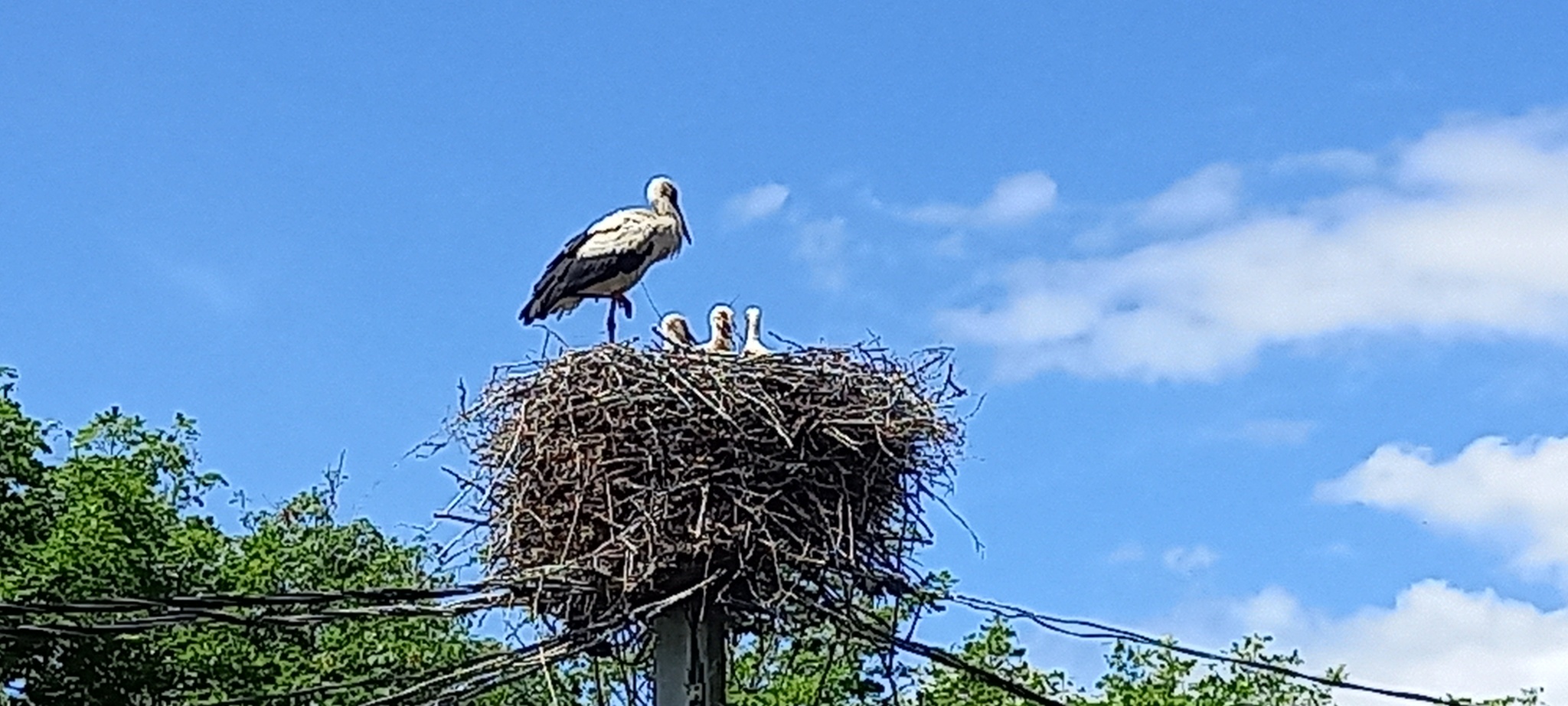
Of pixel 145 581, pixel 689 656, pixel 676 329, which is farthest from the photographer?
pixel 145 581

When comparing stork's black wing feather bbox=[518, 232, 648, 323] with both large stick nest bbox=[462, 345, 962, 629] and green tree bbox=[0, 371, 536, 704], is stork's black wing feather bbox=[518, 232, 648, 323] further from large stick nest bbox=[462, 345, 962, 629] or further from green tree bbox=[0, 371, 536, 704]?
green tree bbox=[0, 371, 536, 704]

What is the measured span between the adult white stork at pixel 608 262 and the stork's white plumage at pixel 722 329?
0.36 meters

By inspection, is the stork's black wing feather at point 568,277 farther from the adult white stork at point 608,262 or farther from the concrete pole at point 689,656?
the concrete pole at point 689,656

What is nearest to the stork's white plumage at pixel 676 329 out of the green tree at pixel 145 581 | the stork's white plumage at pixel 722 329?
the stork's white plumage at pixel 722 329

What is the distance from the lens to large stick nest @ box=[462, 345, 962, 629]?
745 cm

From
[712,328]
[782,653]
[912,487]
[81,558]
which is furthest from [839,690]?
[912,487]

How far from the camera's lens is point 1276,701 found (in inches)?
760

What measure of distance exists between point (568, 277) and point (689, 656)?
2518 millimetres

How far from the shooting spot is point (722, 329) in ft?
31.4

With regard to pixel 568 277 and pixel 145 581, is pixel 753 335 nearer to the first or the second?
pixel 568 277

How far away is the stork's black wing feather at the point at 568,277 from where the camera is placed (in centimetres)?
955

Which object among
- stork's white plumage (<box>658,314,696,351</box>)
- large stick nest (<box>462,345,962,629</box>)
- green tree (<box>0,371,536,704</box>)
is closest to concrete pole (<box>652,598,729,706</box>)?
large stick nest (<box>462,345,962,629</box>)

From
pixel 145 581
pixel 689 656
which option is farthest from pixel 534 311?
pixel 145 581

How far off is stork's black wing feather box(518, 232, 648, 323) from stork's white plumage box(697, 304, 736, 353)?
0.42 m
